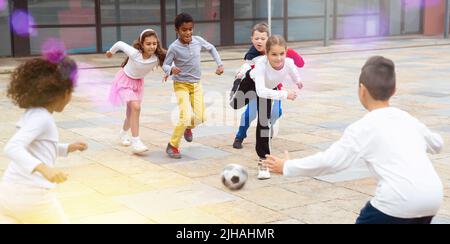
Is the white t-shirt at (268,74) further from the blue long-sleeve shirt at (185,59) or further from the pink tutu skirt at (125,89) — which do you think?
the pink tutu skirt at (125,89)

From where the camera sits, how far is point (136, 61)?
8469 millimetres

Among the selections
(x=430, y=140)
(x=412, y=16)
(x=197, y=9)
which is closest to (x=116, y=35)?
(x=197, y=9)

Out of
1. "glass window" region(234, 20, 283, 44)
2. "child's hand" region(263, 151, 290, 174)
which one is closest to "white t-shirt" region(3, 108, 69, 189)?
"child's hand" region(263, 151, 290, 174)

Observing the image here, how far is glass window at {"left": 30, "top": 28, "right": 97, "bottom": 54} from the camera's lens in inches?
835

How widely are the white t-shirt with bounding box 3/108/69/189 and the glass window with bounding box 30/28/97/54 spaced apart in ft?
58.5

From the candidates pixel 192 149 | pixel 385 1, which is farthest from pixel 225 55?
pixel 192 149

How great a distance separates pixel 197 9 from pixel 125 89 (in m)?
15.8

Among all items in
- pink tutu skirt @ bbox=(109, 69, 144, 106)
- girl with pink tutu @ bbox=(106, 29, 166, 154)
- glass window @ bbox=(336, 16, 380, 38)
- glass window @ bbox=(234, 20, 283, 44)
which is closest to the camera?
girl with pink tutu @ bbox=(106, 29, 166, 154)

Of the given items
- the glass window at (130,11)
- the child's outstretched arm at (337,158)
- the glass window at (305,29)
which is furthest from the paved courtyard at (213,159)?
the glass window at (305,29)

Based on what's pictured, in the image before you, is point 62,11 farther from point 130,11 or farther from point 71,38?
point 130,11

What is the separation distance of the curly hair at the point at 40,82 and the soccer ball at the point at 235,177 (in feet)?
4.78

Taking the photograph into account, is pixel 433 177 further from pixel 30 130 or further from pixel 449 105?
pixel 449 105

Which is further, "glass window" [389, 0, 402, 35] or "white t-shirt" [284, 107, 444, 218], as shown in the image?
"glass window" [389, 0, 402, 35]

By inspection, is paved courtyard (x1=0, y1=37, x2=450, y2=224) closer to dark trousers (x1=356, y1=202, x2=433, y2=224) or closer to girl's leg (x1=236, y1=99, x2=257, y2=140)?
girl's leg (x1=236, y1=99, x2=257, y2=140)
